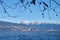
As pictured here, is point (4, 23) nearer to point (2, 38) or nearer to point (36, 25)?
point (36, 25)

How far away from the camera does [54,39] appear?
13.6 meters

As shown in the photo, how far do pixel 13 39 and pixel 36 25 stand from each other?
7.97 metres

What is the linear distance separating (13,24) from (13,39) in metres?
7.26

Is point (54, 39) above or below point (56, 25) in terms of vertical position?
above

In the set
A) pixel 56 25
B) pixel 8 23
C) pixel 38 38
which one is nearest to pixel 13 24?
pixel 8 23

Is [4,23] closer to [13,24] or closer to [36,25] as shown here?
[13,24]

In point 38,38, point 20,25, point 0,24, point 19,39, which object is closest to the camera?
point 19,39

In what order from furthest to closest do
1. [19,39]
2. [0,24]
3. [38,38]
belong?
[0,24], [38,38], [19,39]

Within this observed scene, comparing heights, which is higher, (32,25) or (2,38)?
(2,38)

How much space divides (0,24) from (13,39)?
249 inches

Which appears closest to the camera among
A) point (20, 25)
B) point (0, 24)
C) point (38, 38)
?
point (38, 38)

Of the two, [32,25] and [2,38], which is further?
[32,25]

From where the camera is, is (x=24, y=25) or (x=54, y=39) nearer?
(x=54, y=39)

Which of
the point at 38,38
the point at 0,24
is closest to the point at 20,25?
the point at 0,24
